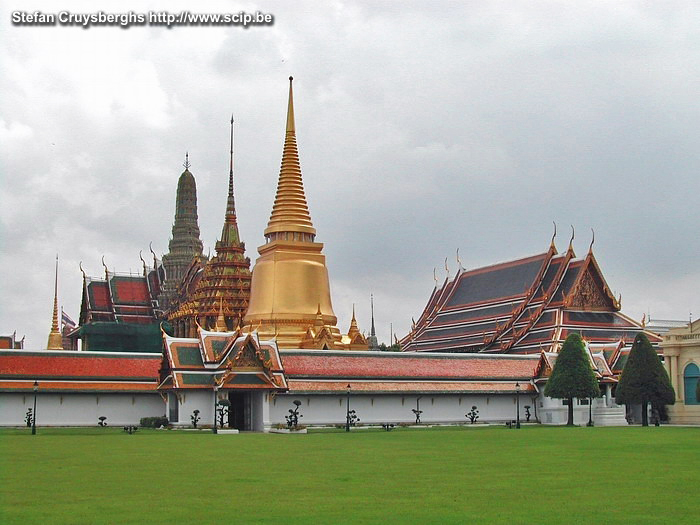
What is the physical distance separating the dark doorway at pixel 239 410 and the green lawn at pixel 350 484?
19.8m

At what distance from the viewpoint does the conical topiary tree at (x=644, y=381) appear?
5081 centimetres

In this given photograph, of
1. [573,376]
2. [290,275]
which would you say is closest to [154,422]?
[290,275]

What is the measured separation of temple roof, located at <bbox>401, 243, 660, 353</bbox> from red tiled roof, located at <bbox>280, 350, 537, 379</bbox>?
7312 millimetres

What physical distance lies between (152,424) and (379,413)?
11.1m

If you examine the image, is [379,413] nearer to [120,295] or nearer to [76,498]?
[76,498]

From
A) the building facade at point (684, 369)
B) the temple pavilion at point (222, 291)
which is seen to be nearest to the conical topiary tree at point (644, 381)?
the building facade at point (684, 369)

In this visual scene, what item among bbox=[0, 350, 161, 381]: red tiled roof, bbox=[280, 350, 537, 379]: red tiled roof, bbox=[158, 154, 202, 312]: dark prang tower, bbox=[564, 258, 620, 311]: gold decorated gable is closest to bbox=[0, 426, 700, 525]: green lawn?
bbox=[0, 350, 161, 381]: red tiled roof

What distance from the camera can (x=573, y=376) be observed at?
1986 inches

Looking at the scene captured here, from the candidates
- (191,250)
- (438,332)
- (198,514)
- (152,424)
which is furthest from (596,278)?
(198,514)

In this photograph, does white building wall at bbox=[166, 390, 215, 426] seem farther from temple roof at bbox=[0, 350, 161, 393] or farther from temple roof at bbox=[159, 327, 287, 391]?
temple roof at bbox=[0, 350, 161, 393]

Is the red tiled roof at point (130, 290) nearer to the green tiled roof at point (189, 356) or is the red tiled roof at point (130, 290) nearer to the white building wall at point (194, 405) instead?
the green tiled roof at point (189, 356)

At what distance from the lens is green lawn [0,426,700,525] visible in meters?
13.7

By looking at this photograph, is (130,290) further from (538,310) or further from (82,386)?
(82,386)

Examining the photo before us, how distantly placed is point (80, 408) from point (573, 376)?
2313 cm
